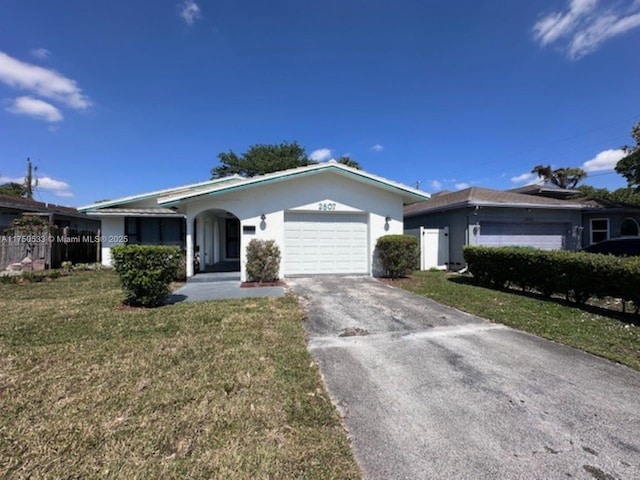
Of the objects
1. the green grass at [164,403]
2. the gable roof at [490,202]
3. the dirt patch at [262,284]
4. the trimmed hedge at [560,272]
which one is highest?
the gable roof at [490,202]

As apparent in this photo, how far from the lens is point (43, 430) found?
9.23 feet

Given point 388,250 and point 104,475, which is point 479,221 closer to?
point 388,250

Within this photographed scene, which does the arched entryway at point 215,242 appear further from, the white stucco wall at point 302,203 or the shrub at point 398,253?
the shrub at point 398,253

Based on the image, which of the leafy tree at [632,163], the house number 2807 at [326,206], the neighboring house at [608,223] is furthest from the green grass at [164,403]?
the leafy tree at [632,163]

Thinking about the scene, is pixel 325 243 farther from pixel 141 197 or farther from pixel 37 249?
pixel 37 249

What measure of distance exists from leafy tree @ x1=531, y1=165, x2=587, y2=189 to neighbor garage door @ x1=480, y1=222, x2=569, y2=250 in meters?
29.5

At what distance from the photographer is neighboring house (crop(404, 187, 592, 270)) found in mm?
14891

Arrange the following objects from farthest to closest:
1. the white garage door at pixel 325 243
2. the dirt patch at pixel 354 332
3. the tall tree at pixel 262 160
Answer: the tall tree at pixel 262 160 < the white garage door at pixel 325 243 < the dirt patch at pixel 354 332

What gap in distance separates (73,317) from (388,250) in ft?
30.5

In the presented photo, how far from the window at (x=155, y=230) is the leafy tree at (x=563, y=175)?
44022 mm

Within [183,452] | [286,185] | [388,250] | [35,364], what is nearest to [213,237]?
[286,185]

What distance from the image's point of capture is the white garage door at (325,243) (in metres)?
12.0

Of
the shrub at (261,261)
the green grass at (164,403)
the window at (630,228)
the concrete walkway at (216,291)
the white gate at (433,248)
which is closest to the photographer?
the green grass at (164,403)

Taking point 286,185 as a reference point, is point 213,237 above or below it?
below
